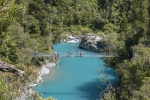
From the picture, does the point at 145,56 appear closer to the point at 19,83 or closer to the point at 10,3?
the point at 19,83

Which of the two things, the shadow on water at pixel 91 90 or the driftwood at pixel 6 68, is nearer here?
the driftwood at pixel 6 68

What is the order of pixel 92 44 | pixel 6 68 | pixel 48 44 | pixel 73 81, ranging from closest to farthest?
pixel 6 68 < pixel 73 81 < pixel 48 44 < pixel 92 44

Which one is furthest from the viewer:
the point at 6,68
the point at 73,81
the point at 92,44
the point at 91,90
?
the point at 92,44

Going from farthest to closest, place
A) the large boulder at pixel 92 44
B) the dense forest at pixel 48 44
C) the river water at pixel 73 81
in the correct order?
the large boulder at pixel 92 44, the river water at pixel 73 81, the dense forest at pixel 48 44

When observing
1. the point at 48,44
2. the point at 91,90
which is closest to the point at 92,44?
the point at 48,44

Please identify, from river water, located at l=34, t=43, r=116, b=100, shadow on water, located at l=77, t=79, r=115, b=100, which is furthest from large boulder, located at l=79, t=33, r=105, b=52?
shadow on water, located at l=77, t=79, r=115, b=100

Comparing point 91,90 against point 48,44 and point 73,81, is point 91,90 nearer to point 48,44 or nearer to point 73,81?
point 73,81

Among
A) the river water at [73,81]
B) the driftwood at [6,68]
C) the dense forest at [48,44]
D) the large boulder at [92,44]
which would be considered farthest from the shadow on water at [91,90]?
the driftwood at [6,68]

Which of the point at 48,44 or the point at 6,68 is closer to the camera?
A: the point at 6,68

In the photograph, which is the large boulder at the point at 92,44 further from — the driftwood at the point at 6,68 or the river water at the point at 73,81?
the driftwood at the point at 6,68
